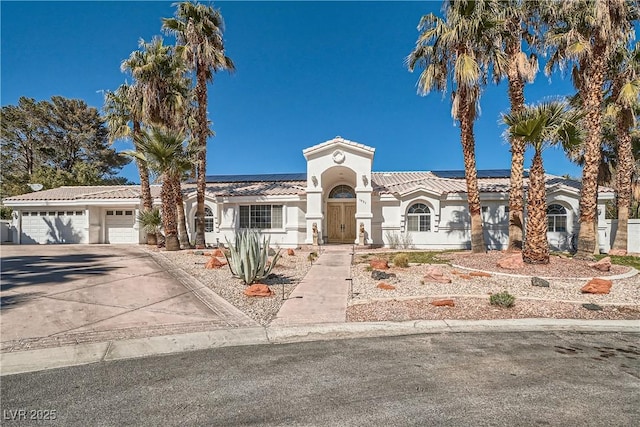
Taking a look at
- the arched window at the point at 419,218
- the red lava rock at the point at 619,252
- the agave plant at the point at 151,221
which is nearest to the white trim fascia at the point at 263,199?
the agave plant at the point at 151,221

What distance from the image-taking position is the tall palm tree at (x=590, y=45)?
Result: 13562 millimetres

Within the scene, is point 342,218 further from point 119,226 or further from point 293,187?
point 119,226

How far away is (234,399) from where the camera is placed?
3600 mm

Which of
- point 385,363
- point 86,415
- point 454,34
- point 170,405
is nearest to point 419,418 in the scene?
point 385,363

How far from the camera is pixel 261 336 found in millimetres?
5758

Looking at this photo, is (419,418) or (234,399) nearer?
(419,418)

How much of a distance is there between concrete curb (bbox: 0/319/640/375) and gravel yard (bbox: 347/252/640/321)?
0.43 metres

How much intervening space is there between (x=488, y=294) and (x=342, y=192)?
50.7ft

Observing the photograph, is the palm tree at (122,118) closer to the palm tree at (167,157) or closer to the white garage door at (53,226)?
the palm tree at (167,157)

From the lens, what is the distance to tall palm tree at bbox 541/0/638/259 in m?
13.6

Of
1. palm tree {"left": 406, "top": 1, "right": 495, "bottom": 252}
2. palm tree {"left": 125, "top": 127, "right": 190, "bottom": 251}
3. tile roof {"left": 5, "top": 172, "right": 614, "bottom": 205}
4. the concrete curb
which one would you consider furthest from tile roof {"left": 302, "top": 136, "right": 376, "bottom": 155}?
the concrete curb

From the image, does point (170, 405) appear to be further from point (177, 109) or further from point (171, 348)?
point (177, 109)

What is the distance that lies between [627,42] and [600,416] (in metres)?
19.9

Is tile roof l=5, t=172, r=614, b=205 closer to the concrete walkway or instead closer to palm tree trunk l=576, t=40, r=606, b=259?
palm tree trunk l=576, t=40, r=606, b=259
